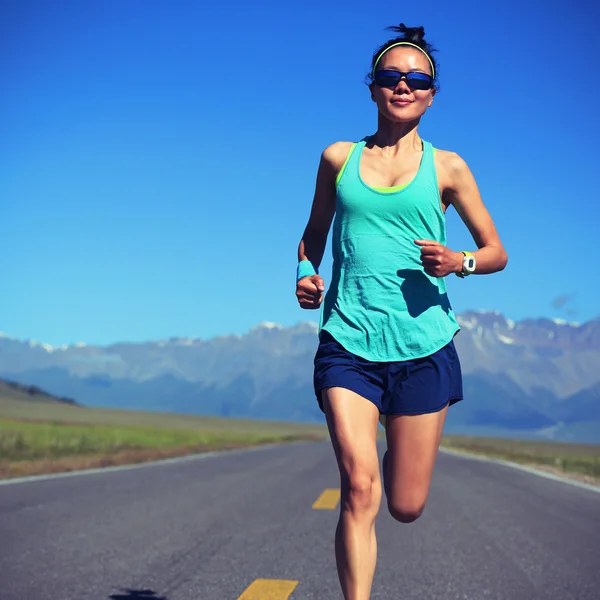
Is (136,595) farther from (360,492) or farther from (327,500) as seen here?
(327,500)

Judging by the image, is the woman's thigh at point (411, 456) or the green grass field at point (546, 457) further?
the green grass field at point (546, 457)

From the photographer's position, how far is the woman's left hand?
135 inches

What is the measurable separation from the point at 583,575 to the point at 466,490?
6746 millimetres

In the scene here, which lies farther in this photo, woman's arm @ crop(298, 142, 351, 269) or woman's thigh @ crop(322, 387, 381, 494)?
woman's arm @ crop(298, 142, 351, 269)

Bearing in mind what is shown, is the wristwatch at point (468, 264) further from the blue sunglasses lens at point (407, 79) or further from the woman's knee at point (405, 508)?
the woman's knee at point (405, 508)

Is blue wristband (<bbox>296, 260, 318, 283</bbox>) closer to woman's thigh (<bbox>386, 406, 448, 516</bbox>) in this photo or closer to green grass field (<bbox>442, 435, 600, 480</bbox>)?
woman's thigh (<bbox>386, 406, 448, 516</bbox>)

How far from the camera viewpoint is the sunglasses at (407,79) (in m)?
3.81

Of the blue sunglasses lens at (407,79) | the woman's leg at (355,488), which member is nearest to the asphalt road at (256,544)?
the woman's leg at (355,488)

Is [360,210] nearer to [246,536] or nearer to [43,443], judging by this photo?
[246,536]

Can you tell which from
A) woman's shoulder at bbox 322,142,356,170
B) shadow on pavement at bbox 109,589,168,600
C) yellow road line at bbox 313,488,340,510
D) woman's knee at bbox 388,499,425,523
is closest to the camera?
woman's knee at bbox 388,499,425,523

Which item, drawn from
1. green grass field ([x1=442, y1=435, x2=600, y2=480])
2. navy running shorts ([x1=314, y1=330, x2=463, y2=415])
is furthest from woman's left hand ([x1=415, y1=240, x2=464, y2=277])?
green grass field ([x1=442, y1=435, x2=600, y2=480])

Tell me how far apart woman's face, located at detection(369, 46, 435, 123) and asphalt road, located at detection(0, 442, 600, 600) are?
8.73 feet

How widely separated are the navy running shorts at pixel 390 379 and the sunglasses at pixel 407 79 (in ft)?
3.55

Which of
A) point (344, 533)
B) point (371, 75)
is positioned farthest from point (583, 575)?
point (371, 75)
